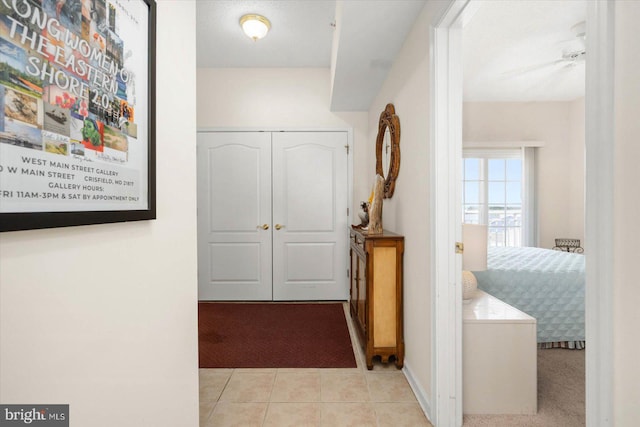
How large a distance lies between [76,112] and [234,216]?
334 centimetres

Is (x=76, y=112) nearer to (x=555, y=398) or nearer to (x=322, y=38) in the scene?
(x=555, y=398)

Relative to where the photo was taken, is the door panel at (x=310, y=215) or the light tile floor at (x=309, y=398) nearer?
the light tile floor at (x=309, y=398)

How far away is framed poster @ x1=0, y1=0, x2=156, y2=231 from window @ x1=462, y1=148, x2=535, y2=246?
16.5ft

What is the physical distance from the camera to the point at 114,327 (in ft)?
2.68

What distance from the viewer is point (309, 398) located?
74.9 inches

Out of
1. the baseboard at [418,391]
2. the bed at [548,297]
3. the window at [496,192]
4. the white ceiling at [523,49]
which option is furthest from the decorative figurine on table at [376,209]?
the window at [496,192]

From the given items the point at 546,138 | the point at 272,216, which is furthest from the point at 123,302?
the point at 546,138

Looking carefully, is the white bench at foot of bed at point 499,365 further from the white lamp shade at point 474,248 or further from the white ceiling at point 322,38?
the white ceiling at point 322,38

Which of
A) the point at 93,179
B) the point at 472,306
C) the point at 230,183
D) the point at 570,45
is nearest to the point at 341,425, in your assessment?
the point at 472,306

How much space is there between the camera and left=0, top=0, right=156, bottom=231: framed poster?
0.56 m

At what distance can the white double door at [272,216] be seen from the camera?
395 cm

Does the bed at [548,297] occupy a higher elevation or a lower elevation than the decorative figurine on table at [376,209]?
lower

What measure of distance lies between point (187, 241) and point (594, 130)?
1.27 m

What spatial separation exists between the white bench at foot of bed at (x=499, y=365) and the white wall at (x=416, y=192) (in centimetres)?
21
